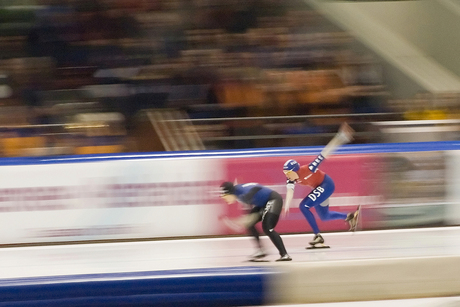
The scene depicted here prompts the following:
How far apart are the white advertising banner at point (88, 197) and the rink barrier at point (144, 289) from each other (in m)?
1.19

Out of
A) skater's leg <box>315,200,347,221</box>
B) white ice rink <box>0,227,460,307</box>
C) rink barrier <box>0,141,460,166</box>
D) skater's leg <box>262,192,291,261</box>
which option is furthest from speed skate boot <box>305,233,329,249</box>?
rink barrier <box>0,141,460,166</box>

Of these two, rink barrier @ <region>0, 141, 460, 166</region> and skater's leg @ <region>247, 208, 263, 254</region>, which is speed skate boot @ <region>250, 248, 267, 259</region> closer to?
skater's leg @ <region>247, 208, 263, 254</region>

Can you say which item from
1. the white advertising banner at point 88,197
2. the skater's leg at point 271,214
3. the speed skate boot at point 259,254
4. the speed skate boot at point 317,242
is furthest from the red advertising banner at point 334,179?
the skater's leg at point 271,214

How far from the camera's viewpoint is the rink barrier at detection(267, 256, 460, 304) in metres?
4.25

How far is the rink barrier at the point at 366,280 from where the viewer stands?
4250 mm

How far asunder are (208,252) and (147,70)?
2128 mm

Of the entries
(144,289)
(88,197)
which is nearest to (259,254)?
(144,289)

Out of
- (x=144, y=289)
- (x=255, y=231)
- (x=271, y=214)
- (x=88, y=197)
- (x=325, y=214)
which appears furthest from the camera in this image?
(x=88, y=197)

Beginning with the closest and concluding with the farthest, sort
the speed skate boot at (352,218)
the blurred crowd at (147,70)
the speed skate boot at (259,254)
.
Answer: the speed skate boot at (259,254) → the speed skate boot at (352,218) → the blurred crowd at (147,70)

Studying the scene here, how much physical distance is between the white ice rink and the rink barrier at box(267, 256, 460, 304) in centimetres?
9

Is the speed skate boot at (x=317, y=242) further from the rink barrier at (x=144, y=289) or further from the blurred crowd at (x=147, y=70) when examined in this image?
the blurred crowd at (x=147, y=70)

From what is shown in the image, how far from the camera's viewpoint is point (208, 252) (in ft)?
16.2

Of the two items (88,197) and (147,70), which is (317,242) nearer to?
(88,197)

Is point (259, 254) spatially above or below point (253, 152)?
below
